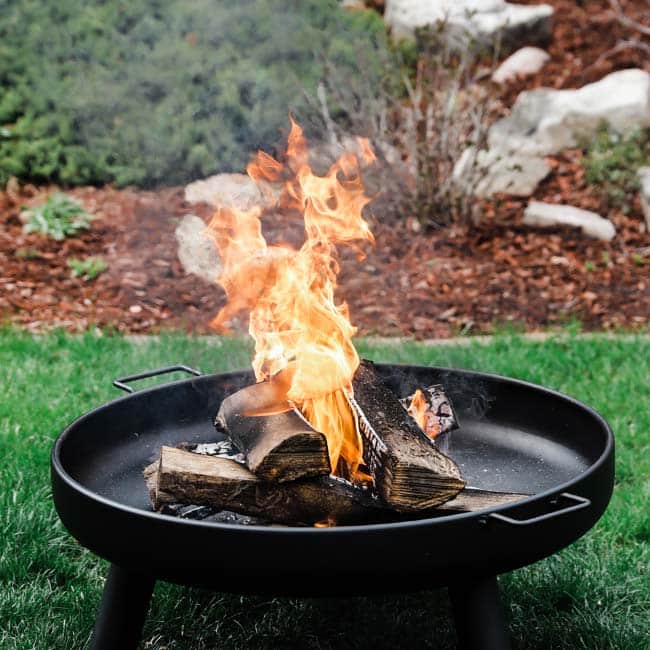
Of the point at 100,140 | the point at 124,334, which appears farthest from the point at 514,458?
the point at 100,140

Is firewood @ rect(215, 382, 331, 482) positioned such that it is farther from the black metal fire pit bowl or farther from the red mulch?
the red mulch

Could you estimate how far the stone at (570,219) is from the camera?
18.9 feet

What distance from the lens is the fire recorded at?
7.64 ft

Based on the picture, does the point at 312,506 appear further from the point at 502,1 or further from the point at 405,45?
the point at 502,1

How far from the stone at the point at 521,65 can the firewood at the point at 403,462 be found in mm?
6090

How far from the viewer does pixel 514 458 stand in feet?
8.36

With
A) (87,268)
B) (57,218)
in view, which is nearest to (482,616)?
(87,268)

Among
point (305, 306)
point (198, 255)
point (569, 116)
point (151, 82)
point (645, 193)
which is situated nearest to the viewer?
point (305, 306)

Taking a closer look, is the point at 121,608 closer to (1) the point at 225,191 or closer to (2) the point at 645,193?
Answer: (1) the point at 225,191

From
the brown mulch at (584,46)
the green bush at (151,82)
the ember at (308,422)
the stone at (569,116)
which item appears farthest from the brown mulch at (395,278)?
the ember at (308,422)

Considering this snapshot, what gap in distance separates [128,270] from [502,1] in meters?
4.61

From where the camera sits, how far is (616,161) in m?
6.27

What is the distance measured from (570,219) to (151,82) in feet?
10.8

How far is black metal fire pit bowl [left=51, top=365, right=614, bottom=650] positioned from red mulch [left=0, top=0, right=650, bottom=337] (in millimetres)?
2288
